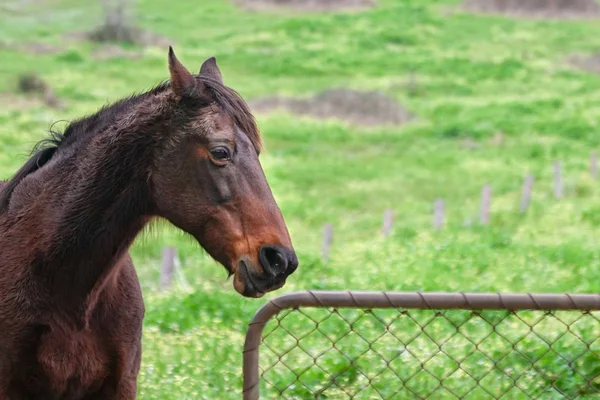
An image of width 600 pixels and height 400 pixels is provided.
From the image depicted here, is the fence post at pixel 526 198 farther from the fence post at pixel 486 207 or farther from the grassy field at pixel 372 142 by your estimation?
the fence post at pixel 486 207

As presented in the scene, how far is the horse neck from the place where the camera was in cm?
423

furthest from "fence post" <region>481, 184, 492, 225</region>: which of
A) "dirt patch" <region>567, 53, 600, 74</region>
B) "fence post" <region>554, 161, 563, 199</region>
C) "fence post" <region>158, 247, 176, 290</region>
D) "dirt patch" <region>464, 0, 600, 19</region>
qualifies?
"dirt patch" <region>464, 0, 600, 19</region>

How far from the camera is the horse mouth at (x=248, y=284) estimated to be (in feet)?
12.4

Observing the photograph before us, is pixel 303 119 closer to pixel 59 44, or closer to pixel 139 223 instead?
pixel 59 44

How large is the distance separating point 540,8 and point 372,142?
33.1 m

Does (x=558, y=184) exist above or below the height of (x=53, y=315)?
below

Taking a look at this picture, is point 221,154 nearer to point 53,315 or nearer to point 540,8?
point 53,315

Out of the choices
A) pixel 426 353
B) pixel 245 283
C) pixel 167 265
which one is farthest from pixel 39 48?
pixel 245 283

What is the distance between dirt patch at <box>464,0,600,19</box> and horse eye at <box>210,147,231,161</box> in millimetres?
58343

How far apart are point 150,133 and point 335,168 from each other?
23.4 metres

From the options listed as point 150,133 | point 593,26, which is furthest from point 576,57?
point 150,133

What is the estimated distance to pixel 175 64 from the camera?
4.06 metres

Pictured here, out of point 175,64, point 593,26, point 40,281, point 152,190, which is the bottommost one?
point 593,26

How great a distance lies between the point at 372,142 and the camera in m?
32.4
